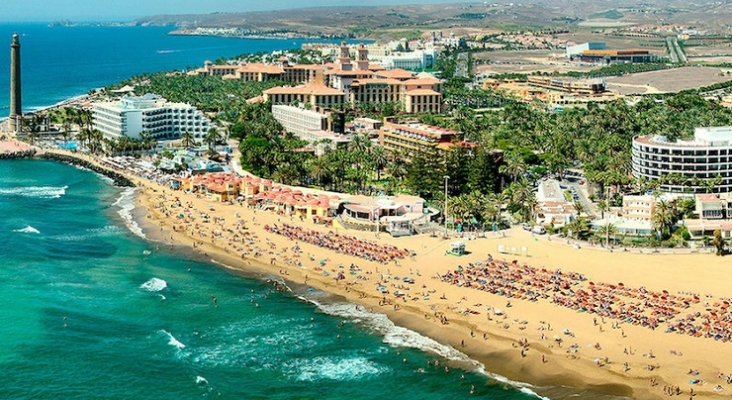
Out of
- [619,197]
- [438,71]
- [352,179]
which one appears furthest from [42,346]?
[438,71]

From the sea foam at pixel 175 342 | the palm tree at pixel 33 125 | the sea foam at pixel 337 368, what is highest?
the palm tree at pixel 33 125

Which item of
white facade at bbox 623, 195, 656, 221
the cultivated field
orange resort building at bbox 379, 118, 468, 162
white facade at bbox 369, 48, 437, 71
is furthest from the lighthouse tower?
the cultivated field

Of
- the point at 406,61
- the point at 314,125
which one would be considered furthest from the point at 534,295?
the point at 406,61

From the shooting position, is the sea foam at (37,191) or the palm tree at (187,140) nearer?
the sea foam at (37,191)

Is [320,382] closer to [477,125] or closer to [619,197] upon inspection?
[619,197]

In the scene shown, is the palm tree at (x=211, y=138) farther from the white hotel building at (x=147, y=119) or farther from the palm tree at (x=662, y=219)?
the palm tree at (x=662, y=219)

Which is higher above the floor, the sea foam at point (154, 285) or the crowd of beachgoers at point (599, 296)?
the crowd of beachgoers at point (599, 296)

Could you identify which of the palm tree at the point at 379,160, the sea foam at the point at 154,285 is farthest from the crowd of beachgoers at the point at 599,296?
the palm tree at the point at 379,160

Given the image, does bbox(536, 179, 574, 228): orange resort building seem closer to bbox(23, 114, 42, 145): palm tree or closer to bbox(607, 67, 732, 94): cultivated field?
bbox(23, 114, 42, 145): palm tree
